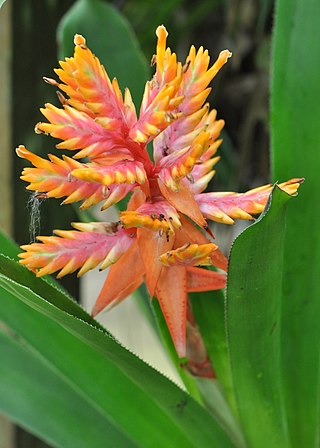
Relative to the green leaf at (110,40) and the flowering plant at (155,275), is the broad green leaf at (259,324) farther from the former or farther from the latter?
the green leaf at (110,40)

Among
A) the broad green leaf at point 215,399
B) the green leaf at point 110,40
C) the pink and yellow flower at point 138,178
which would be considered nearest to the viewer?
the pink and yellow flower at point 138,178

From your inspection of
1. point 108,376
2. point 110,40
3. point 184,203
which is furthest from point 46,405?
point 110,40

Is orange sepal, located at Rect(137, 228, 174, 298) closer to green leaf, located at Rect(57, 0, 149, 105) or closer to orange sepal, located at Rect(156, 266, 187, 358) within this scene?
orange sepal, located at Rect(156, 266, 187, 358)

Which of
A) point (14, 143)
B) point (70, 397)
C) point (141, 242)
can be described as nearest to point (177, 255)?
Result: point (141, 242)

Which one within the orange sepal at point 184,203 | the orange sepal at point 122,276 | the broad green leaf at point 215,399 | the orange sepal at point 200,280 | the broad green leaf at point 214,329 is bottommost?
the broad green leaf at point 215,399

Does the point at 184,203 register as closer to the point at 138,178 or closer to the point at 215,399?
the point at 138,178

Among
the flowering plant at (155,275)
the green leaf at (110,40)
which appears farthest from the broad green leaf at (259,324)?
the green leaf at (110,40)

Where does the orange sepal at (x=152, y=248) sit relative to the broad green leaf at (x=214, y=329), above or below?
above

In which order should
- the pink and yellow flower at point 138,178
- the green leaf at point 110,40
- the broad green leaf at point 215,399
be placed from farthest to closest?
the green leaf at point 110,40 → the broad green leaf at point 215,399 → the pink and yellow flower at point 138,178
